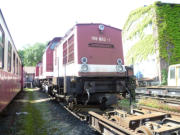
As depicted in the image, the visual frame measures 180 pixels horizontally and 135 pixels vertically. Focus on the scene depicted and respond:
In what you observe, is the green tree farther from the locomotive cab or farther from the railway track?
the railway track

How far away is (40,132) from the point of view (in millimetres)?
4168

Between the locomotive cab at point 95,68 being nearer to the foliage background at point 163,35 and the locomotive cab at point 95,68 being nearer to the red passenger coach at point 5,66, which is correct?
the red passenger coach at point 5,66

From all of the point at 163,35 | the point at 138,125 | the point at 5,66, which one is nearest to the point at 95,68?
the point at 138,125

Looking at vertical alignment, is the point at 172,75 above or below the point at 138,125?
above

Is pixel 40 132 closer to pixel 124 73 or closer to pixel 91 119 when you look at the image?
pixel 91 119

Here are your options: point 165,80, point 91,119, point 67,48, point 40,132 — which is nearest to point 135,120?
point 91,119

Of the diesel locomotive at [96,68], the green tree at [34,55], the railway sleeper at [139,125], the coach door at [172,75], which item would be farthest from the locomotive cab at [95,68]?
the green tree at [34,55]

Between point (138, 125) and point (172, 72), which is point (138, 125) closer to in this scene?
point (138, 125)

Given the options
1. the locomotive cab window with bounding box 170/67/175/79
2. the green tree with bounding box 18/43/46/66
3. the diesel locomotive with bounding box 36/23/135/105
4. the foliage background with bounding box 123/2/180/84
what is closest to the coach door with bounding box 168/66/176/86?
the locomotive cab window with bounding box 170/67/175/79

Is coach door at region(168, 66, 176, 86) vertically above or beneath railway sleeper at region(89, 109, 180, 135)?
above

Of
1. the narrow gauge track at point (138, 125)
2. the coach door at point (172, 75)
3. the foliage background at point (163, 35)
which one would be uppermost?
the foliage background at point (163, 35)

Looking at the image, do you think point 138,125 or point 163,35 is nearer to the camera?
point 138,125

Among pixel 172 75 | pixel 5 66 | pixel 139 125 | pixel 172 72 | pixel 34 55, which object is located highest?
pixel 34 55

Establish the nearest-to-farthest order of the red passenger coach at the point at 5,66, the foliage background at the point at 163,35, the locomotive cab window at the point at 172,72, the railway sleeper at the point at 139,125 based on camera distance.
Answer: the railway sleeper at the point at 139,125
the red passenger coach at the point at 5,66
the locomotive cab window at the point at 172,72
the foliage background at the point at 163,35
